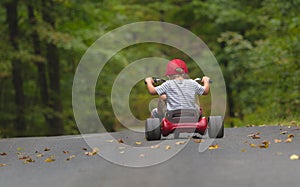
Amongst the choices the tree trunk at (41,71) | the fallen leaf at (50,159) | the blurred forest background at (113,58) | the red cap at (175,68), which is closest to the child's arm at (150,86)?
the red cap at (175,68)

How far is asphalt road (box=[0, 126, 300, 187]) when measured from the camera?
6312 millimetres

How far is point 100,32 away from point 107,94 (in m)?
5.03

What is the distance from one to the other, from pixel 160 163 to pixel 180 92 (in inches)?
86.6

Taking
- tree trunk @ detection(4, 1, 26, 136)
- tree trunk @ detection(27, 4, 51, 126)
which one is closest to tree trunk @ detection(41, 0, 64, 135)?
tree trunk @ detection(27, 4, 51, 126)

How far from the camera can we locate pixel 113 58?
75.9 feet

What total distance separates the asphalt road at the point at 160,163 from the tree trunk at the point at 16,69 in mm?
11339

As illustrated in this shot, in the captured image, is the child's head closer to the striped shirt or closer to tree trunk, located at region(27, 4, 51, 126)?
the striped shirt

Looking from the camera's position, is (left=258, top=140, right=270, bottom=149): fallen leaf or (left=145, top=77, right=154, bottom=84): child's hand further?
(left=145, top=77, right=154, bottom=84): child's hand

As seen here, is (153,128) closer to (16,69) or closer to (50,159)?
(50,159)

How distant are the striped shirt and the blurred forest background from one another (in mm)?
7810

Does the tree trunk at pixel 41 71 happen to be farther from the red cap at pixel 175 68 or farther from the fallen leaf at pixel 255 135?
the fallen leaf at pixel 255 135

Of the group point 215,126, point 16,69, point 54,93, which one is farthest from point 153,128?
point 54,93

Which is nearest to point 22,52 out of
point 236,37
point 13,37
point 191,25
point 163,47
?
point 13,37

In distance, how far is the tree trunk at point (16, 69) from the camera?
20.8m
